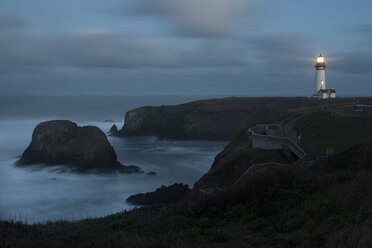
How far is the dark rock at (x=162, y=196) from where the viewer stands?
26.2 metres

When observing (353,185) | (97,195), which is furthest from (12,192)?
(353,185)

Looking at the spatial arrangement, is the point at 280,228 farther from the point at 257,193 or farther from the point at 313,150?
the point at 313,150

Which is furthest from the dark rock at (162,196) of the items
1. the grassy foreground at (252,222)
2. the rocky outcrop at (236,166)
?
the grassy foreground at (252,222)

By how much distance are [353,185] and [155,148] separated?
4753 cm

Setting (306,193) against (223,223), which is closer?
(223,223)

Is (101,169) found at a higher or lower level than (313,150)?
lower

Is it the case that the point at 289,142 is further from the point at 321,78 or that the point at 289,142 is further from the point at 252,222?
the point at 321,78

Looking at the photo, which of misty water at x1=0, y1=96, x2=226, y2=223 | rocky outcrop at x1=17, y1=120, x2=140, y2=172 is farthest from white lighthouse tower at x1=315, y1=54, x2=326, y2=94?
rocky outcrop at x1=17, y1=120, x2=140, y2=172

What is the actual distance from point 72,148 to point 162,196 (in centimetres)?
1783

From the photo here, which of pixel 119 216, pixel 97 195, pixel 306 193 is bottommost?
pixel 97 195

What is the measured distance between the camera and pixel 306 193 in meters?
10.6

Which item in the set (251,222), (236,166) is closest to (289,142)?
(236,166)

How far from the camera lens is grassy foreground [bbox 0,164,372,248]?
774cm

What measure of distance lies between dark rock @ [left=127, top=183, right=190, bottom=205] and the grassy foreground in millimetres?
14696
